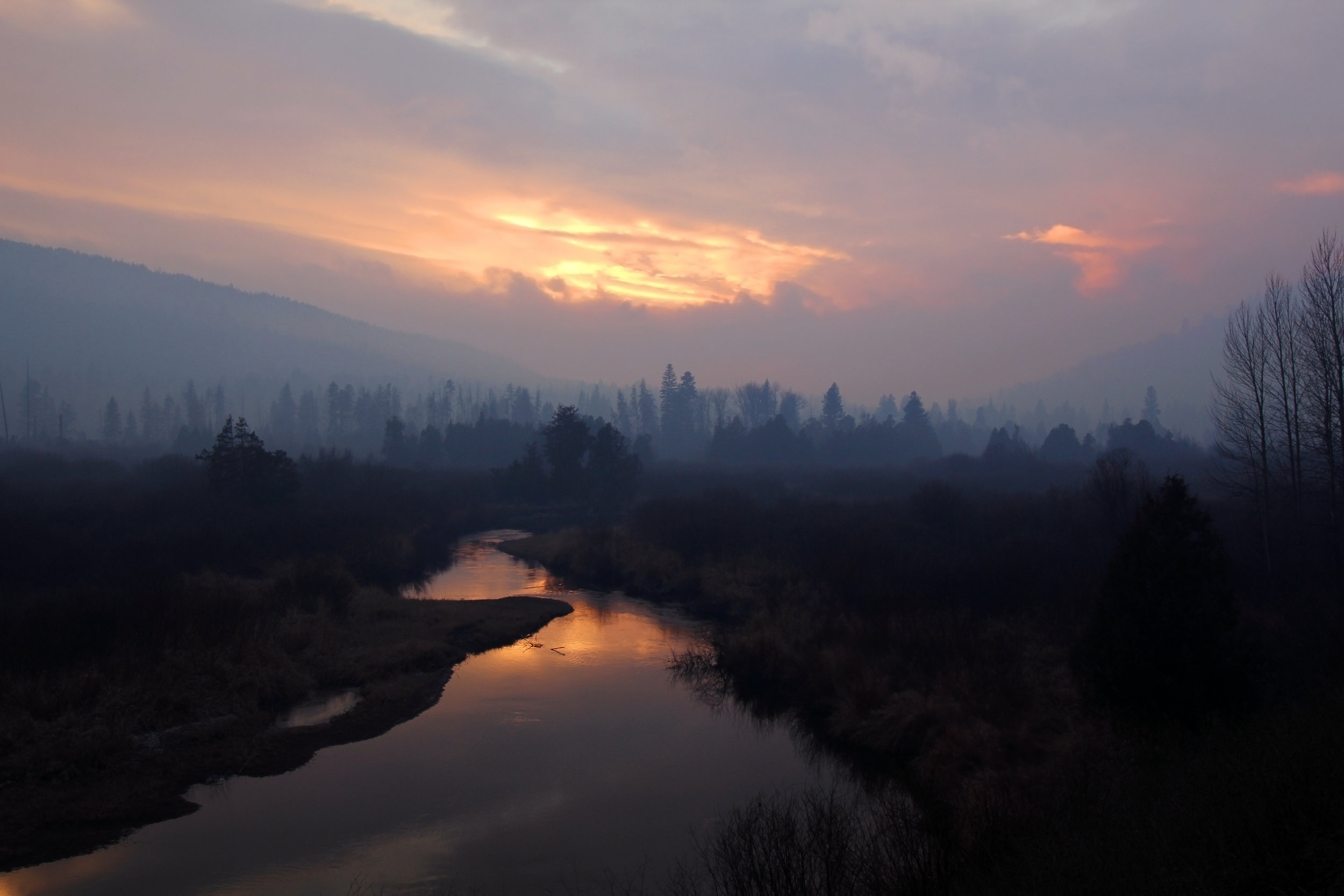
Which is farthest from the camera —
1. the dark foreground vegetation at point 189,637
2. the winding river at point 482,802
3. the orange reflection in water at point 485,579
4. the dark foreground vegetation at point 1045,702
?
the orange reflection in water at point 485,579

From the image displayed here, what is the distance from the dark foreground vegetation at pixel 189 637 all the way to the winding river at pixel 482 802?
0.90m

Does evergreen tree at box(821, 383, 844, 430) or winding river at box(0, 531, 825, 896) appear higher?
evergreen tree at box(821, 383, 844, 430)

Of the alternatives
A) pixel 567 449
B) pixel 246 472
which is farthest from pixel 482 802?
pixel 567 449

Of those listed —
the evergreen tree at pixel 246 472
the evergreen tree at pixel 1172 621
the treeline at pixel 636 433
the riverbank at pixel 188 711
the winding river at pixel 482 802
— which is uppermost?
the treeline at pixel 636 433

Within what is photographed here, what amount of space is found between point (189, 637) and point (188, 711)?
334 cm

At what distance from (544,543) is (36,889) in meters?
36.4

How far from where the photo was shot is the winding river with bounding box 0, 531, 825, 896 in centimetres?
1191

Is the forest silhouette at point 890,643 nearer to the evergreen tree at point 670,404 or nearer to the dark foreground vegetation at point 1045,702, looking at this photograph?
the dark foreground vegetation at point 1045,702

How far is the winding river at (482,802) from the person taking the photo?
11.9 m

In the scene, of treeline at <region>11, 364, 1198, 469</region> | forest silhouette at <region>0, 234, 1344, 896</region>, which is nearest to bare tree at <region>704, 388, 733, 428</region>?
treeline at <region>11, 364, 1198, 469</region>

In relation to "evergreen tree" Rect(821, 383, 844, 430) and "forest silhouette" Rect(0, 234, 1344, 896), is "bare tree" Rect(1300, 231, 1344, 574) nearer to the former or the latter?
"forest silhouette" Rect(0, 234, 1344, 896)

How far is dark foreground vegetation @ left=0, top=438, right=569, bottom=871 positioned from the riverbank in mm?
42

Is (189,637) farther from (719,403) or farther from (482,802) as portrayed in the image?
(719,403)

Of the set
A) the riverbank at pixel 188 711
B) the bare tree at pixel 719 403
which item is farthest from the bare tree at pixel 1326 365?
the bare tree at pixel 719 403
